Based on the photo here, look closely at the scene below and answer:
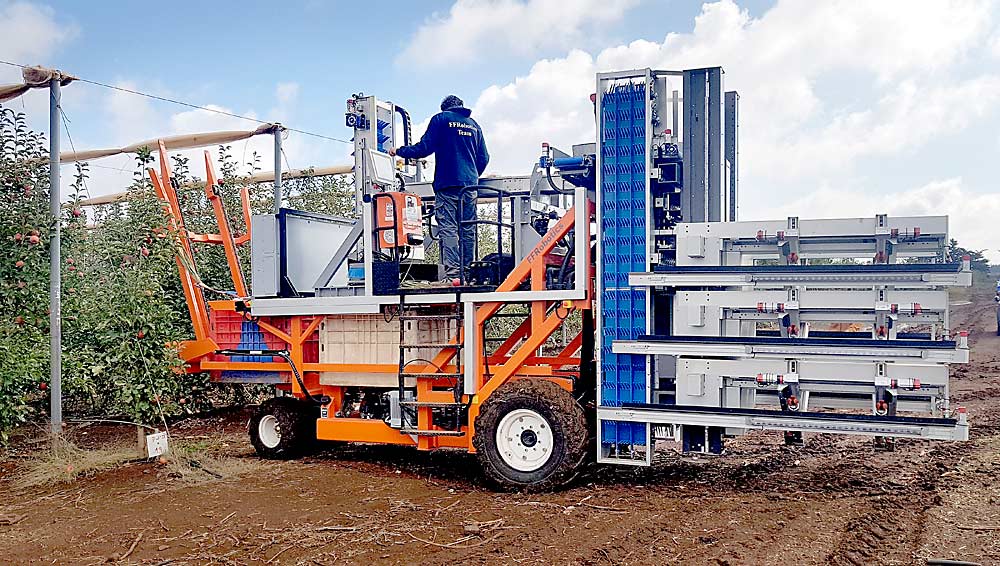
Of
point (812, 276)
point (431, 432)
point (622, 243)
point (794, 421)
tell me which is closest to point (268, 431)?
point (431, 432)

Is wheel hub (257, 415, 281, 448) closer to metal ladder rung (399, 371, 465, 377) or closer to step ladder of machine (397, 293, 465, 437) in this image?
step ladder of machine (397, 293, 465, 437)

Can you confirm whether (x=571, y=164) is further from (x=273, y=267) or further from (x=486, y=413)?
(x=273, y=267)

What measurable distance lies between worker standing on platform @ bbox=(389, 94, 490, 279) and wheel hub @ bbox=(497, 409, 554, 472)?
1.59 metres

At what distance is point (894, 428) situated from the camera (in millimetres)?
6270

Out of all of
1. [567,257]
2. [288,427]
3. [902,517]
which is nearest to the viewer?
[902,517]

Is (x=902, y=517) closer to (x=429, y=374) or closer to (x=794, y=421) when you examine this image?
(x=794, y=421)

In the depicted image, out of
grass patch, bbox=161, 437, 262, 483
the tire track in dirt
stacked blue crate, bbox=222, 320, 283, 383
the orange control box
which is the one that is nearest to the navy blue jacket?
the orange control box

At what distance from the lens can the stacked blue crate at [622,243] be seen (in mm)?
7129

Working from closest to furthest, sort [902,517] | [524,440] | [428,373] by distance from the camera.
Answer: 1. [902,517]
2. [524,440]
3. [428,373]

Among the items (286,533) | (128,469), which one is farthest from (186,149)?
(286,533)

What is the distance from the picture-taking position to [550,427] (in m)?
7.20

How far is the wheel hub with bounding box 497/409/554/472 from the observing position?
23.8 ft

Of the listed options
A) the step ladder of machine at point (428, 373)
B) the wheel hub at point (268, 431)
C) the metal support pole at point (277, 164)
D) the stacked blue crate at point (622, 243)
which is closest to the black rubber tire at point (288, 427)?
the wheel hub at point (268, 431)

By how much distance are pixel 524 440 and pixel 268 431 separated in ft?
10.5
